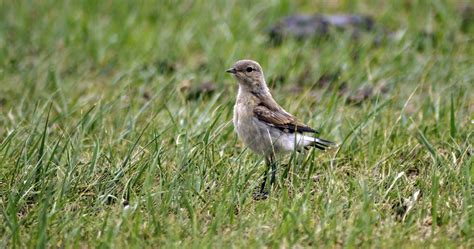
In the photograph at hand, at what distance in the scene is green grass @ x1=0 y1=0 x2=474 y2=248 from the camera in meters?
5.73

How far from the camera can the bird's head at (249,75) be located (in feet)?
24.9

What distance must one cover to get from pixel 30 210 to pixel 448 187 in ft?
9.81

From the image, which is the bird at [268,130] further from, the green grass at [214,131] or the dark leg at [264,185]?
the green grass at [214,131]

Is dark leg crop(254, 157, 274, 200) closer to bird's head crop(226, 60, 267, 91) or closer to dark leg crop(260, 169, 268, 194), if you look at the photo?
dark leg crop(260, 169, 268, 194)

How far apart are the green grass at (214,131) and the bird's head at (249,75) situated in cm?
43

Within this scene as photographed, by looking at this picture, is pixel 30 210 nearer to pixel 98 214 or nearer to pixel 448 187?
pixel 98 214

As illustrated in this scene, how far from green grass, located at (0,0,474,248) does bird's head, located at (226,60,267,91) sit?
43 cm

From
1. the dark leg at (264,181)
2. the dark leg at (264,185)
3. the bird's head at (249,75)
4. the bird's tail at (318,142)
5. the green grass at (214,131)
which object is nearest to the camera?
the green grass at (214,131)

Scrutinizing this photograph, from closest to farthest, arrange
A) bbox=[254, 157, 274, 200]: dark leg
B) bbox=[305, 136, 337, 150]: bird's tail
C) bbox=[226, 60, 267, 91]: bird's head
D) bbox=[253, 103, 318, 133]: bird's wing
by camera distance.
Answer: bbox=[254, 157, 274, 200]: dark leg
bbox=[305, 136, 337, 150]: bird's tail
bbox=[253, 103, 318, 133]: bird's wing
bbox=[226, 60, 267, 91]: bird's head

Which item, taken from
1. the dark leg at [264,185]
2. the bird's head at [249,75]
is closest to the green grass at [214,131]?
the dark leg at [264,185]

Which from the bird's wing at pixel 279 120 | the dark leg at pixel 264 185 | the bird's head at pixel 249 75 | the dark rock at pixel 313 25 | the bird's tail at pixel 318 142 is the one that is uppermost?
the bird's head at pixel 249 75

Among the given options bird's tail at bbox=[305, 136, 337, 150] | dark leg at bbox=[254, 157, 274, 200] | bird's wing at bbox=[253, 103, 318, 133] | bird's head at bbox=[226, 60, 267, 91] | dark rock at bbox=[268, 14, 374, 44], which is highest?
bird's head at bbox=[226, 60, 267, 91]

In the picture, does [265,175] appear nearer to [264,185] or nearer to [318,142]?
[264,185]

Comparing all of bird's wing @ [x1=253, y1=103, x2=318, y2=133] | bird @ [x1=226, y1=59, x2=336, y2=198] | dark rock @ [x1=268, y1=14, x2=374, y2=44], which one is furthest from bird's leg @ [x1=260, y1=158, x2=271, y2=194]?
dark rock @ [x1=268, y1=14, x2=374, y2=44]
